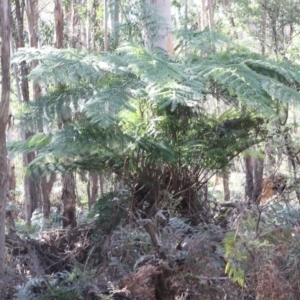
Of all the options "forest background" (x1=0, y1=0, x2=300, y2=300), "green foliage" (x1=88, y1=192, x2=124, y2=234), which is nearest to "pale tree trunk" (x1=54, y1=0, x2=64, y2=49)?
"forest background" (x1=0, y1=0, x2=300, y2=300)

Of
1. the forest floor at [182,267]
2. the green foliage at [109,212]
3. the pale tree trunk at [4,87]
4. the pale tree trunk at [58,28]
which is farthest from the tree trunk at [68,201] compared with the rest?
the pale tree trunk at [4,87]

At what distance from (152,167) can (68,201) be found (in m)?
1.43

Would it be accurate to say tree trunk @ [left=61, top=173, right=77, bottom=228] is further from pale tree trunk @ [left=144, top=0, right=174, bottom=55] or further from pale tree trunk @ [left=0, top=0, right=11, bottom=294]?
pale tree trunk @ [left=0, top=0, right=11, bottom=294]

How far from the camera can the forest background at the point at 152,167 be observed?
10.1ft

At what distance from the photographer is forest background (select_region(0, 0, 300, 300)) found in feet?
10.1

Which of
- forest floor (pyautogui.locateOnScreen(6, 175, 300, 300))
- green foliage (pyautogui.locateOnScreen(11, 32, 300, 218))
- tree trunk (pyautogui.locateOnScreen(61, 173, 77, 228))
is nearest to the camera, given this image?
forest floor (pyautogui.locateOnScreen(6, 175, 300, 300))

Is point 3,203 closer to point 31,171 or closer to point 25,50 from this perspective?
point 31,171

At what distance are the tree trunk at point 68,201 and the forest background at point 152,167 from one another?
15 mm

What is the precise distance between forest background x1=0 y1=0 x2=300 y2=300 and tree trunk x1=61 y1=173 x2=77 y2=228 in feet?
0.05

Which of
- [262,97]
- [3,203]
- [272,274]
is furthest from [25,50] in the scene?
[272,274]

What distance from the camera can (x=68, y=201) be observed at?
5.61 m

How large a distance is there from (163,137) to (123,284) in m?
1.78

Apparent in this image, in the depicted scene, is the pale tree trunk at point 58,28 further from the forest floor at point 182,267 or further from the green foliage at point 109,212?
the forest floor at point 182,267

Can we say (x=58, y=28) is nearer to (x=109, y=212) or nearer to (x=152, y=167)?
(x=152, y=167)
